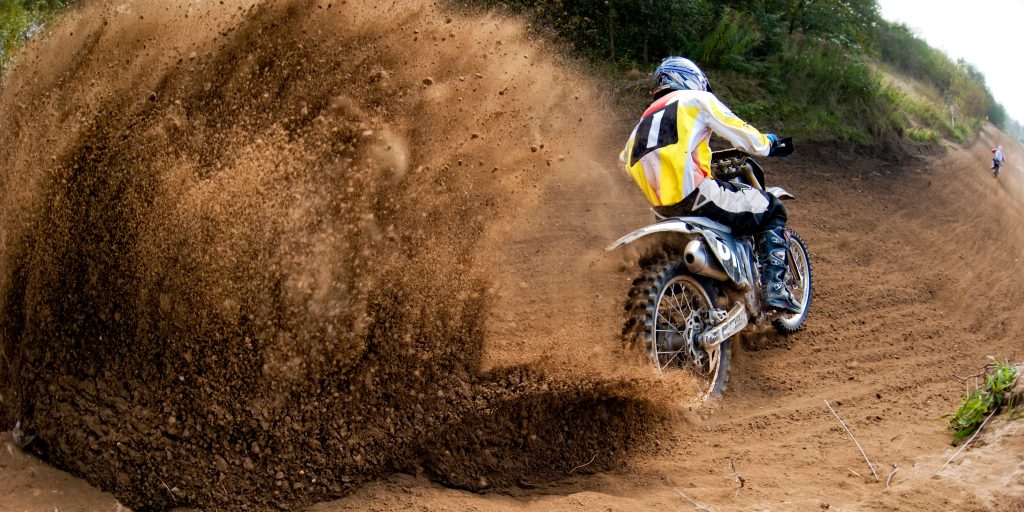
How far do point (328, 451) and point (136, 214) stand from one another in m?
1.54

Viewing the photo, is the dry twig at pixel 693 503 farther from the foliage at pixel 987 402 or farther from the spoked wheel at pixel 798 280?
the spoked wheel at pixel 798 280

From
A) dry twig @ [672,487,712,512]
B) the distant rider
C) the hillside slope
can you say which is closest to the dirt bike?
the hillside slope

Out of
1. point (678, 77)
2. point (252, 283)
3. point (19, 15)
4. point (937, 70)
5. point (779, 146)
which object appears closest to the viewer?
point (252, 283)

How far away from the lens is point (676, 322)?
15.4 feet

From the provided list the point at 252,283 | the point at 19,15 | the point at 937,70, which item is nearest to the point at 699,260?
the point at 252,283

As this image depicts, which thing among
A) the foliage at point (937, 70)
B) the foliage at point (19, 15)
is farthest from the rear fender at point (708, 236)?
the foliage at point (937, 70)

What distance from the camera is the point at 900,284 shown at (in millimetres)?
7066

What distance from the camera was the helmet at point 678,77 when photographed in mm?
4770

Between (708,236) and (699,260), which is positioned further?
(708,236)

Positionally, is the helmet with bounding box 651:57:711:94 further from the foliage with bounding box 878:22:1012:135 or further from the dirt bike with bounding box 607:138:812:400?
the foliage with bounding box 878:22:1012:135

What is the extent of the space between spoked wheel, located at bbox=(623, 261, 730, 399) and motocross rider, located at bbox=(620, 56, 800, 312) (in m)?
0.49

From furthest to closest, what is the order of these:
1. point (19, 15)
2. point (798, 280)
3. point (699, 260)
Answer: point (19, 15), point (798, 280), point (699, 260)

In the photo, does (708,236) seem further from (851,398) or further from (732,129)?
(851,398)

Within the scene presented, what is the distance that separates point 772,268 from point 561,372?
1767mm
